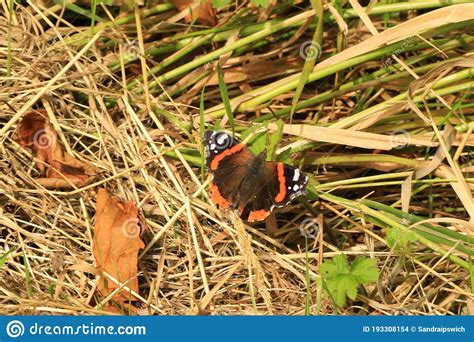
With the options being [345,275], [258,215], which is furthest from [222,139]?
[345,275]

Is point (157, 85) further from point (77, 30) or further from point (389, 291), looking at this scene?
point (389, 291)

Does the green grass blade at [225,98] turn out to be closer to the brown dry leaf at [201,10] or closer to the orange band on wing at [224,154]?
the orange band on wing at [224,154]

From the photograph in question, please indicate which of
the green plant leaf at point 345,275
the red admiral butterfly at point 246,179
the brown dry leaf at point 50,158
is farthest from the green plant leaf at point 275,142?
the brown dry leaf at point 50,158

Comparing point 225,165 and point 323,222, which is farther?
point 323,222

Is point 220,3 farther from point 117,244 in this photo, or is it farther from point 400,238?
point 400,238

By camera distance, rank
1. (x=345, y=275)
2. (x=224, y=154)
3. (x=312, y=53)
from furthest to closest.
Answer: (x=312, y=53)
(x=224, y=154)
(x=345, y=275)
